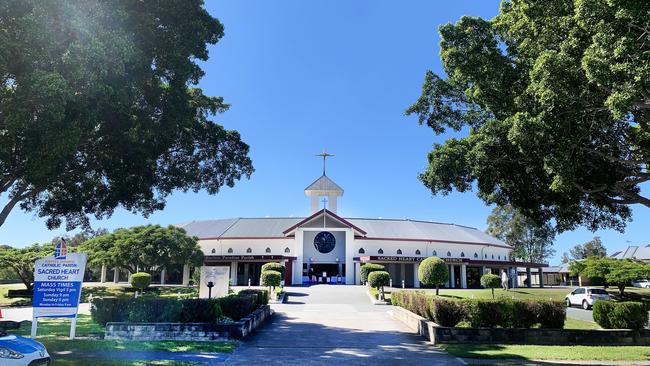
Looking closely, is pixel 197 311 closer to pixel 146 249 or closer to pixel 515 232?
pixel 146 249

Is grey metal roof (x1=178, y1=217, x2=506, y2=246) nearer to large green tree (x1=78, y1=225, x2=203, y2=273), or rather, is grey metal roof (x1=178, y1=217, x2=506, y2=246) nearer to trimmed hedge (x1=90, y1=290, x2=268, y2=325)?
large green tree (x1=78, y1=225, x2=203, y2=273)

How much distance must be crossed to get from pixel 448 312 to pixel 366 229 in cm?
4264

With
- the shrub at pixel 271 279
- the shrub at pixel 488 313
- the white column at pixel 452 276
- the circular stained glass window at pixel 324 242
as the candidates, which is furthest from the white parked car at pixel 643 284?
the shrub at pixel 488 313

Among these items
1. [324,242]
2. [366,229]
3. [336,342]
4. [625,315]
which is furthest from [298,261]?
[625,315]

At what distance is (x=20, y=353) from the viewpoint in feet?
25.0

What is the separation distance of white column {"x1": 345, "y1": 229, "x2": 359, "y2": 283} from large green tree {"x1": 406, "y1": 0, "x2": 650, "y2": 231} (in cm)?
3439

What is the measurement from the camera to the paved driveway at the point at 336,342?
1123cm

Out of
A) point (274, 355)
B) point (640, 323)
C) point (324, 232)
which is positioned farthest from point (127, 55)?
point (324, 232)

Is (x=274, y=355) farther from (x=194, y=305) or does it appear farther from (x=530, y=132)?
(x=530, y=132)

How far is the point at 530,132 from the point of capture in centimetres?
1178

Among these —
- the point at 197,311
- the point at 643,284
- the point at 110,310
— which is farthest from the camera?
the point at 643,284

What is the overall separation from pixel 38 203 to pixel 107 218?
2636mm

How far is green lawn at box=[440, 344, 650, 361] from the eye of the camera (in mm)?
11602

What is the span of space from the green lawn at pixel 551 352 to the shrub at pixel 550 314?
1340 millimetres
